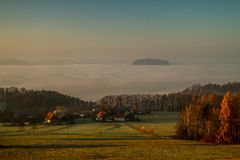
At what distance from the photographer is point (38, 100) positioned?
464 ft

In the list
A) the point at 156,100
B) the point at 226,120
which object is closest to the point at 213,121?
the point at 226,120

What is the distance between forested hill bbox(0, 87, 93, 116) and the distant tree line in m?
62.5

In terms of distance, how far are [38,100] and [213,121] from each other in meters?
85.9

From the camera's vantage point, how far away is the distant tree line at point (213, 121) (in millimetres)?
62594

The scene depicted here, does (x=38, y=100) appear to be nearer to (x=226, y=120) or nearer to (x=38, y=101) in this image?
(x=38, y=101)

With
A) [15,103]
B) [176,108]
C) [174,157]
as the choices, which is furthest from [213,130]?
[15,103]

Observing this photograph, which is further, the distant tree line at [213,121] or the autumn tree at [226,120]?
the distant tree line at [213,121]

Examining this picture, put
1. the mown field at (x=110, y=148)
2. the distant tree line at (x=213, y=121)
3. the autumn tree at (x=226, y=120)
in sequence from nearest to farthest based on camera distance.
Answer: the mown field at (x=110, y=148) → the autumn tree at (x=226, y=120) → the distant tree line at (x=213, y=121)

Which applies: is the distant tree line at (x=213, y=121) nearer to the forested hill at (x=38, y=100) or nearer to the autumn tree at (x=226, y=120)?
the autumn tree at (x=226, y=120)

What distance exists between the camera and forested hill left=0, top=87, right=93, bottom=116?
5207 inches

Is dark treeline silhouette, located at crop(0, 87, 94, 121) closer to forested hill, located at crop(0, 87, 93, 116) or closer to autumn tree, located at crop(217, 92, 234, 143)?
forested hill, located at crop(0, 87, 93, 116)

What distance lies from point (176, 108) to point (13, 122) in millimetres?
51667

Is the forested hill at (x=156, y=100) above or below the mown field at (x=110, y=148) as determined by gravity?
above

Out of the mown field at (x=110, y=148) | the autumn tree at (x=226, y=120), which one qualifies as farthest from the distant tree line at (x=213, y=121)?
the mown field at (x=110, y=148)
